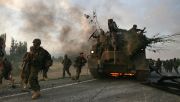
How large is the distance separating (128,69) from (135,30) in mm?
2054

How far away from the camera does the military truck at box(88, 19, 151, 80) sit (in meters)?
17.5

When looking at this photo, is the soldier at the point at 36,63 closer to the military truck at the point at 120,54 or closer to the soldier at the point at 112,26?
the military truck at the point at 120,54

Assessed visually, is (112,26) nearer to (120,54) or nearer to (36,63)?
(120,54)

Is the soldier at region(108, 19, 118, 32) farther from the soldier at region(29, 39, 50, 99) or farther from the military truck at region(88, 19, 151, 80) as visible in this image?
the soldier at region(29, 39, 50, 99)

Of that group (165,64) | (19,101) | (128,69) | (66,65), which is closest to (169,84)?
(128,69)

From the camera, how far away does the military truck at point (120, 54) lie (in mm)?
17484

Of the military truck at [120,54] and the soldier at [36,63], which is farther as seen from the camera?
the military truck at [120,54]

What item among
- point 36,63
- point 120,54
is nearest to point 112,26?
point 120,54

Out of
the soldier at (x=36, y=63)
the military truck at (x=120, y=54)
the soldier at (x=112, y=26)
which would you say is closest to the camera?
the soldier at (x=36, y=63)

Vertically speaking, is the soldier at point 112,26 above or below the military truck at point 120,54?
above

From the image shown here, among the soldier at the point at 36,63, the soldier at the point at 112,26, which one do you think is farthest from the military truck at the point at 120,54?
the soldier at the point at 36,63

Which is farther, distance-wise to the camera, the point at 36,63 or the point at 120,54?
the point at 120,54

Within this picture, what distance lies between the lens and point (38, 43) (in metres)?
10.6

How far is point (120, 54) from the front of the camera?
1797 centimetres
